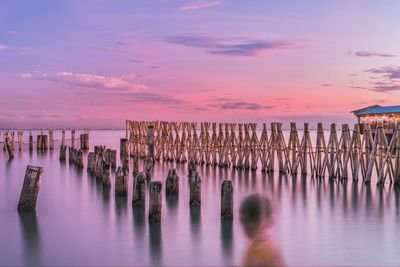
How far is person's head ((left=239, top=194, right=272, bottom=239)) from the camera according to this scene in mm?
15748

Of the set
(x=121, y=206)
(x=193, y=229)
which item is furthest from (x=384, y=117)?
(x=193, y=229)

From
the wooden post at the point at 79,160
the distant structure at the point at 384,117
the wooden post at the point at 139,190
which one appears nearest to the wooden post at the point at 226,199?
the wooden post at the point at 139,190

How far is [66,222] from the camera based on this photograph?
17.1 m

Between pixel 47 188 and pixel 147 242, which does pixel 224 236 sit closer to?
pixel 147 242

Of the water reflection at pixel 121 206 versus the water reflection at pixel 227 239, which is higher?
the water reflection at pixel 121 206

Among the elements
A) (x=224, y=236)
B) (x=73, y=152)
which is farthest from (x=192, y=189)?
(x=73, y=152)

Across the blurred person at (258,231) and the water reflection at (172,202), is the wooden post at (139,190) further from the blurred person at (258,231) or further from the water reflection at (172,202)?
the blurred person at (258,231)

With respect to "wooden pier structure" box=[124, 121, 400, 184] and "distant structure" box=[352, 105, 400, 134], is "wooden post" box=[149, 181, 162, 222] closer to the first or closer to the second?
"wooden pier structure" box=[124, 121, 400, 184]

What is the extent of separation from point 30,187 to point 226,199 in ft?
21.6

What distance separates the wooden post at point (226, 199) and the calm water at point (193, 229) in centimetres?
35

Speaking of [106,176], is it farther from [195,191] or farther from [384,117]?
[384,117]

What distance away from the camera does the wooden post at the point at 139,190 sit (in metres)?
17.4

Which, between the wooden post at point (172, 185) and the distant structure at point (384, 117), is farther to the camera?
the distant structure at point (384, 117)

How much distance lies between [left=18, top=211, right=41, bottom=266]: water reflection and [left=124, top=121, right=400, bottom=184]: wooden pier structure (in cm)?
934
